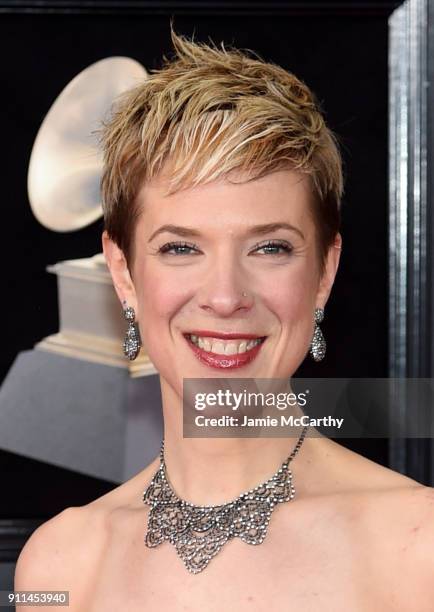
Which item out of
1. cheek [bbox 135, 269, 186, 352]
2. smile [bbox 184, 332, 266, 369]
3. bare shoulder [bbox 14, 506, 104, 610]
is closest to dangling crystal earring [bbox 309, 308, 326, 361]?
smile [bbox 184, 332, 266, 369]

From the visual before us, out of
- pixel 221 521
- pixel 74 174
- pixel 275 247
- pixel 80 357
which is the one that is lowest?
pixel 221 521

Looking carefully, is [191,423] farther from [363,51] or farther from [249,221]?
[363,51]

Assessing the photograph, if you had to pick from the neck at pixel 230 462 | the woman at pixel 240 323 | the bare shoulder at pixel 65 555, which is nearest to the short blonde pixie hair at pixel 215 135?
the woman at pixel 240 323

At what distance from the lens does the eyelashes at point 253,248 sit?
4.98 feet

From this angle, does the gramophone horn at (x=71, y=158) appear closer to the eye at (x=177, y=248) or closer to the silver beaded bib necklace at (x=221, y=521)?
the eye at (x=177, y=248)

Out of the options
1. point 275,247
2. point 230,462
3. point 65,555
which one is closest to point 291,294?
point 275,247

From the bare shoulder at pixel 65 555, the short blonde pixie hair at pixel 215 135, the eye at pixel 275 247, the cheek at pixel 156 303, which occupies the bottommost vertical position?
the bare shoulder at pixel 65 555

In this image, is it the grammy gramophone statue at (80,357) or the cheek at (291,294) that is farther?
the grammy gramophone statue at (80,357)

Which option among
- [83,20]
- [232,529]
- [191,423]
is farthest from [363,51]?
[232,529]

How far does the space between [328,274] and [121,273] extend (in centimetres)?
32

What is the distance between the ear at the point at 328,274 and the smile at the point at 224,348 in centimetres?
13

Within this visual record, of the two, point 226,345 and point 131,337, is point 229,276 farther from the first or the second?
point 131,337

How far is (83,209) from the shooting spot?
198 centimetres

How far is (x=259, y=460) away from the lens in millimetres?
1603
